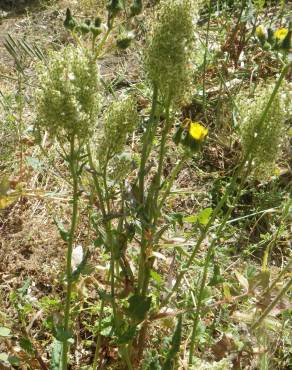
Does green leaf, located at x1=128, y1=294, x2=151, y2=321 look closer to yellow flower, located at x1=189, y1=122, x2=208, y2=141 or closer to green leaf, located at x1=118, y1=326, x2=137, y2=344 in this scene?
green leaf, located at x1=118, y1=326, x2=137, y2=344

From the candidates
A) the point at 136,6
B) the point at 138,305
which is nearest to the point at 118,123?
the point at 136,6

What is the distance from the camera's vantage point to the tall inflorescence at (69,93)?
0.92 meters

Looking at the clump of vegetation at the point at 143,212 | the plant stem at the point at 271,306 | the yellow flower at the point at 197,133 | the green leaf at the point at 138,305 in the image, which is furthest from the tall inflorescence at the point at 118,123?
the plant stem at the point at 271,306

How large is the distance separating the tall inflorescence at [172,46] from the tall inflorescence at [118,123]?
0.25 ft

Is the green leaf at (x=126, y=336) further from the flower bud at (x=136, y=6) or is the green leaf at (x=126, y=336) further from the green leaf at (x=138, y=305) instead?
the flower bud at (x=136, y=6)

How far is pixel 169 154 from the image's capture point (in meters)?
2.28

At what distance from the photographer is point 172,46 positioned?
0.96 meters

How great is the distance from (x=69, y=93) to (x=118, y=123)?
0.44 ft

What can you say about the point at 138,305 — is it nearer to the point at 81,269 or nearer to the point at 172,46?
the point at 81,269

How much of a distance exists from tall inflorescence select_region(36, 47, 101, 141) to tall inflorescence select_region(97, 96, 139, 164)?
0.20 ft

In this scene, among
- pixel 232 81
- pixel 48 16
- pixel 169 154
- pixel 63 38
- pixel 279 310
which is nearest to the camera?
pixel 279 310

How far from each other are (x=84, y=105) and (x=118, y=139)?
113 millimetres

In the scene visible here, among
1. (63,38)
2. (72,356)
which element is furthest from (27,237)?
(63,38)

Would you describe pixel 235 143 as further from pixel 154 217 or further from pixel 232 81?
pixel 154 217
